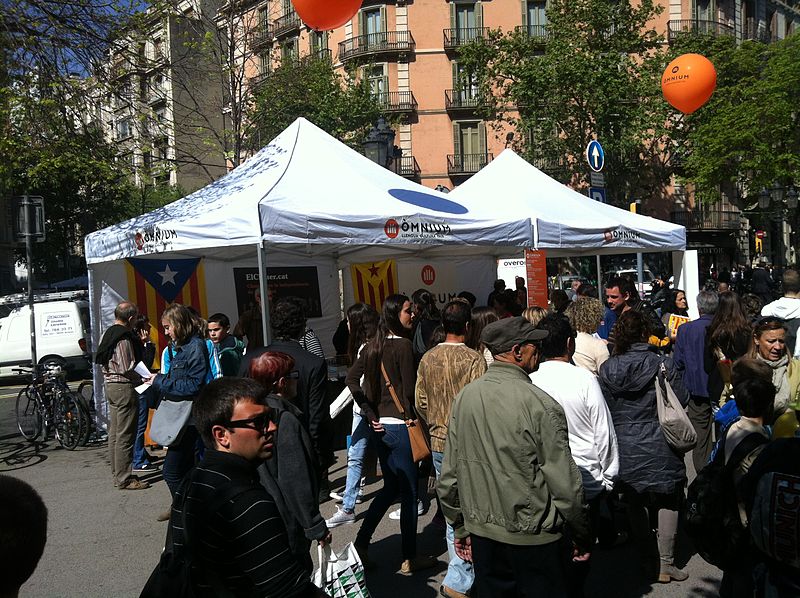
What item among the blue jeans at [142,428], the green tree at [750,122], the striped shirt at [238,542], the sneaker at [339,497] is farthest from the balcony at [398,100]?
the striped shirt at [238,542]

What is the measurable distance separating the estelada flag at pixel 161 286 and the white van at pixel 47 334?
29.6ft

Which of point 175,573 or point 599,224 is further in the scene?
point 599,224

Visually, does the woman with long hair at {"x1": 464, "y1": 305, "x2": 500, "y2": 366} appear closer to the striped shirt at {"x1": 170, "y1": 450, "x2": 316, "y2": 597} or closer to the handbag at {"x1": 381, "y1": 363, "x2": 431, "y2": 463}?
the handbag at {"x1": 381, "y1": 363, "x2": 431, "y2": 463}

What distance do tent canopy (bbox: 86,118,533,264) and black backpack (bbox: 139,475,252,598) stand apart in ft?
15.4

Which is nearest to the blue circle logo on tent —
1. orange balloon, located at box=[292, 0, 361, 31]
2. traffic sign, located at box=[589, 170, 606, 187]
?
orange balloon, located at box=[292, 0, 361, 31]

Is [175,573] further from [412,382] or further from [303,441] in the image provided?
[412,382]

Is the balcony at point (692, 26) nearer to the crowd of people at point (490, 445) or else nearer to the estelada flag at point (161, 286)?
the estelada flag at point (161, 286)

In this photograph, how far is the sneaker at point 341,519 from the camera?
233 inches

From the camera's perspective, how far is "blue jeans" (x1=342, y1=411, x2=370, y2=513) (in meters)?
5.95

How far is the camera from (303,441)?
3271mm

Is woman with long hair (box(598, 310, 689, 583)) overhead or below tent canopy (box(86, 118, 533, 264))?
below

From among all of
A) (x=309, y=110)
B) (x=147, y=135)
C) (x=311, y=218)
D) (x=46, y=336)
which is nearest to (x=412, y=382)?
(x=311, y=218)

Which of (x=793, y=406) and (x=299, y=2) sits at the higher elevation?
(x=299, y=2)

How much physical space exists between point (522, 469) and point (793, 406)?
275 cm
